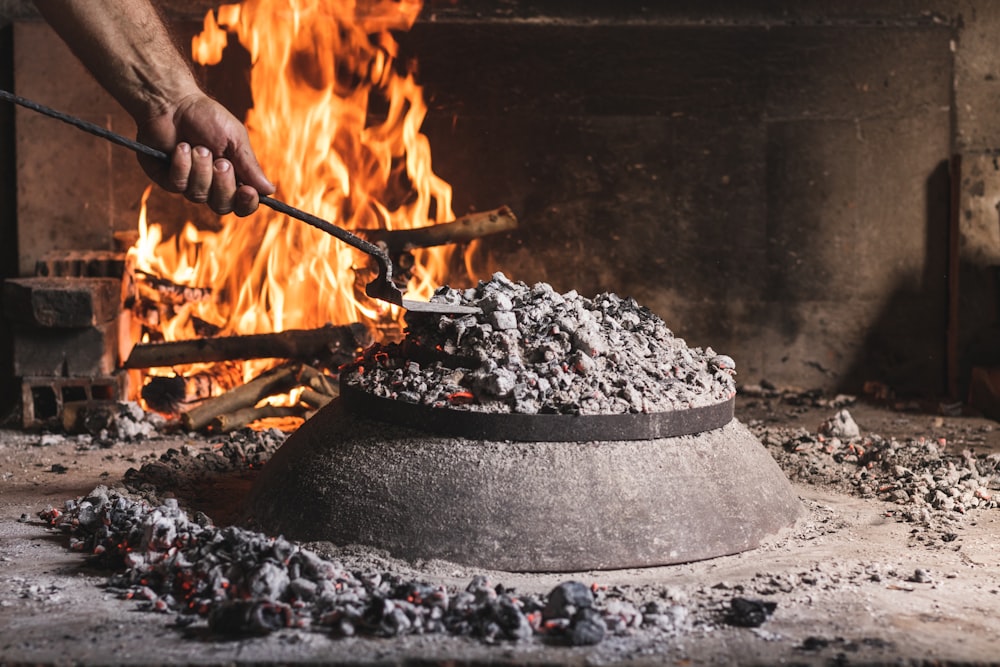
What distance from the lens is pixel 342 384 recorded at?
12.2 ft

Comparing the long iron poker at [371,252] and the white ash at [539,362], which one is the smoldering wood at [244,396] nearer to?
the white ash at [539,362]

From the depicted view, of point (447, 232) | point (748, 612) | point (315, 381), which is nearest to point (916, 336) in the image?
point (447, 232)

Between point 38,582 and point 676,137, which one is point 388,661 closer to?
point 38,582

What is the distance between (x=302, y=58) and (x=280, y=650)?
467 centimetres

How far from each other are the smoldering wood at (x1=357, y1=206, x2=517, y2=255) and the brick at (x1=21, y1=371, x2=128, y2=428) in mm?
1555

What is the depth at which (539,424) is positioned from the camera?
3.27m

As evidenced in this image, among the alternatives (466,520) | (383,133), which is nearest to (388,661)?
(466,520)

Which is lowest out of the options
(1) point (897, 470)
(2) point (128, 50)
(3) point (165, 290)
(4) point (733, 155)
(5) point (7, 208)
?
(1) point (897, 470)

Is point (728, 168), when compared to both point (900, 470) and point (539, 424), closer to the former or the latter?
point (900, 470)

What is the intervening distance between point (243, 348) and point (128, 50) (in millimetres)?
2456

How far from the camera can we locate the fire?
6.49 meters

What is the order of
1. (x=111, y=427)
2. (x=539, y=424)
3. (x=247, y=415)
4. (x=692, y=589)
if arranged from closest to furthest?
(x=692, y=589) < (x=539, y=424) < (x=111, y=427) < (x=247, y=415)

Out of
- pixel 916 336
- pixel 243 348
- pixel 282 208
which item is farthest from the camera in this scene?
pixel 916 336

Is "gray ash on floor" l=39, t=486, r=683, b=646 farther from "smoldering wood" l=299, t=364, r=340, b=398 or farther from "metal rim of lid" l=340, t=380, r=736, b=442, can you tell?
"smoldering wood" l=299, t=364, r=340, b=398
